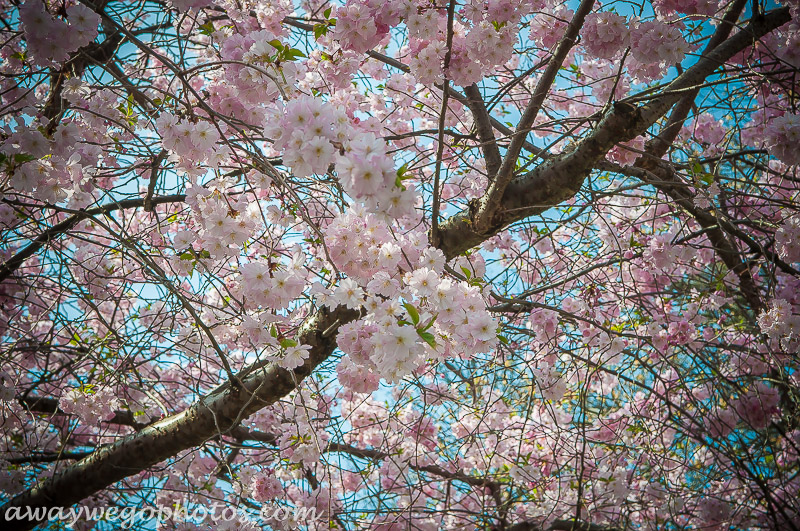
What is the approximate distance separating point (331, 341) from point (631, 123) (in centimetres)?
159

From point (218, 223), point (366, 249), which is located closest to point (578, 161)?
point (366, 249)

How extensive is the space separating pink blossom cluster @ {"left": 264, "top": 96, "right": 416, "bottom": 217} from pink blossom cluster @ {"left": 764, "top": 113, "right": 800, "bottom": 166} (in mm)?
1788

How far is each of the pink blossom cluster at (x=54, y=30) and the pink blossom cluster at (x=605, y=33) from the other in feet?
6.32

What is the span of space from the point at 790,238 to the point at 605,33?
1.47 meters

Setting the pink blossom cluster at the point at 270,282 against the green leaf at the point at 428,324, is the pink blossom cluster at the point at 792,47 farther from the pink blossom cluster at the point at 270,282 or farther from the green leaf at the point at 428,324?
the pink blossom cluster at the point at 270,282

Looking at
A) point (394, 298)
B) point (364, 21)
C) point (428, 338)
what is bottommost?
point (428, 338)

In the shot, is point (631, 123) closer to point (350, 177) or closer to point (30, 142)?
point (350, 177)

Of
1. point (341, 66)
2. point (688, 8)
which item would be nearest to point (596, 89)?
point (688, 8)

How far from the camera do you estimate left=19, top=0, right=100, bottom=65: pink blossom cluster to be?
1709 mm

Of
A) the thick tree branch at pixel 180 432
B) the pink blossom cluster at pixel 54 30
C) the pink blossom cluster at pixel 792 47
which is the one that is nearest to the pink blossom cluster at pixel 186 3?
the pink blossom cluster at pixel 54 30

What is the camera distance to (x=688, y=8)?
7.73 ft

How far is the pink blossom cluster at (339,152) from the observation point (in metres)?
1.21

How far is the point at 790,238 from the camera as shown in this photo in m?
2.59

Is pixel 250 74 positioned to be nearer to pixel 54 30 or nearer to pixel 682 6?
pixel 54 30
